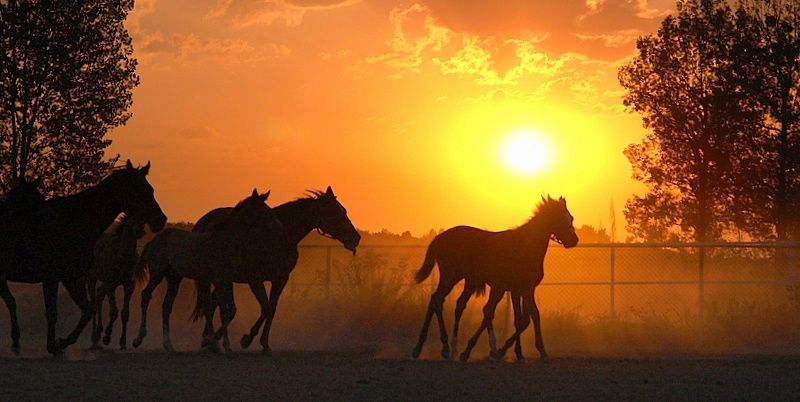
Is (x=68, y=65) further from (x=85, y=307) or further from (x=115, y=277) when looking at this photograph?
(x=85, y=307)

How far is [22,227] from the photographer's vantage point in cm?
1517

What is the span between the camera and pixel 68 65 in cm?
2848

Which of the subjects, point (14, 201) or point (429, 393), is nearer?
point (429, 393)

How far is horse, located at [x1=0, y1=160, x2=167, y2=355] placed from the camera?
1501 cm

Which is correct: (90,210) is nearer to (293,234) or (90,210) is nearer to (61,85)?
(293,234)

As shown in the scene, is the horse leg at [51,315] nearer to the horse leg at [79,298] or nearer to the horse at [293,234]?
the horse leg at [79,298]

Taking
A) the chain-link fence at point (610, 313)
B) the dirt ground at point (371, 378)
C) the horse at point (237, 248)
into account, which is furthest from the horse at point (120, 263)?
the chain-link fence at point (610, 313)

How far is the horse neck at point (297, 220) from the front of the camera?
53.6 ft

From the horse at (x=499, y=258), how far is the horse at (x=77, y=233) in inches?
179

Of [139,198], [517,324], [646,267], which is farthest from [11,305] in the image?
[646,267]

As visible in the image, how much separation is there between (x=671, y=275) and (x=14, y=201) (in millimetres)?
30702

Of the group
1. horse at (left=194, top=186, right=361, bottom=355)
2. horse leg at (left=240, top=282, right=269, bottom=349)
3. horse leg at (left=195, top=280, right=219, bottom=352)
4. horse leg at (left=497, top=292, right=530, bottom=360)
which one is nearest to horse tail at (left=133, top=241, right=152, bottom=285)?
horse leg at (left=195, top=280, right=219, bottom=352)

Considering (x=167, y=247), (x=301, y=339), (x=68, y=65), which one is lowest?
(x=301, y=339)

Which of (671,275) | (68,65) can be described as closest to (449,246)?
(68,65)
